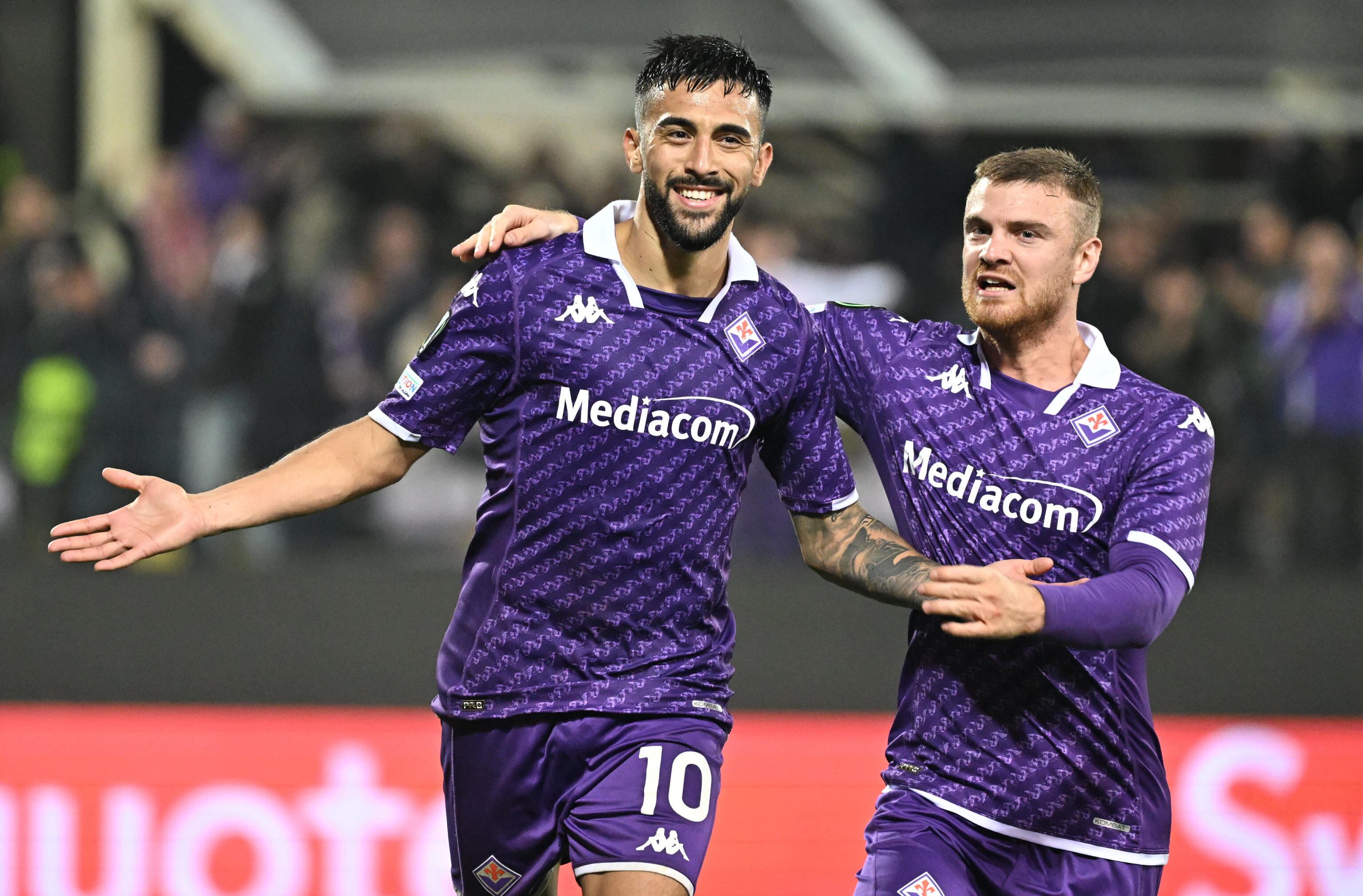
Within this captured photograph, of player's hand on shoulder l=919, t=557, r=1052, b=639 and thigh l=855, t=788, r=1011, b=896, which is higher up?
player's hand on shoulder l=919, t=557, r=1052, b=639

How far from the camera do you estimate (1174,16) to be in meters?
10.9

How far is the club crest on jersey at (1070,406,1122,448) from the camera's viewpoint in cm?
353

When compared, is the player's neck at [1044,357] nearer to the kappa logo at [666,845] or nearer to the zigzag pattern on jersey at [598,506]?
the zigzag pattern on jersey at [598,506]

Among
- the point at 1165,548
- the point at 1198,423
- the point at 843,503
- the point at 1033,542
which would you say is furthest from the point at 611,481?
the point at 1198,423

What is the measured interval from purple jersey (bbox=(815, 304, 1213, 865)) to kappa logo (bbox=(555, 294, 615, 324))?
0.80 meters

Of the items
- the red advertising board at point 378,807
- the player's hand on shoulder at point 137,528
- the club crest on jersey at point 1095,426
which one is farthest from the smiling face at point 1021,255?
the red advertising board at point 378,807

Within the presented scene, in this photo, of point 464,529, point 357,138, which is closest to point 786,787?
point 464,529

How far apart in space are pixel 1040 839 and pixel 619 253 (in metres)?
1.59

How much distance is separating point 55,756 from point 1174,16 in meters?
8.70

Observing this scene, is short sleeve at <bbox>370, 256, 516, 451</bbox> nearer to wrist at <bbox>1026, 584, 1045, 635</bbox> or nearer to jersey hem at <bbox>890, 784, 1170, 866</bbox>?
wrist at <bbox>1026, 584, 1045, 635</bbox>

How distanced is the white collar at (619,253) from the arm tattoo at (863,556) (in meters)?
0.59

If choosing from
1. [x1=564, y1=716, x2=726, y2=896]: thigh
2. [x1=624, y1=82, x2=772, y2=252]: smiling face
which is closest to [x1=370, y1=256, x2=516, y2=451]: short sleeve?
[x1=624, y1=82, x2=772, y2=252]: smiling face

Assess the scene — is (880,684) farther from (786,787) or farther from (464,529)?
(464,529)

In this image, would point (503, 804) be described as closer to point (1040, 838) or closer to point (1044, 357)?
point (1040, 838)
